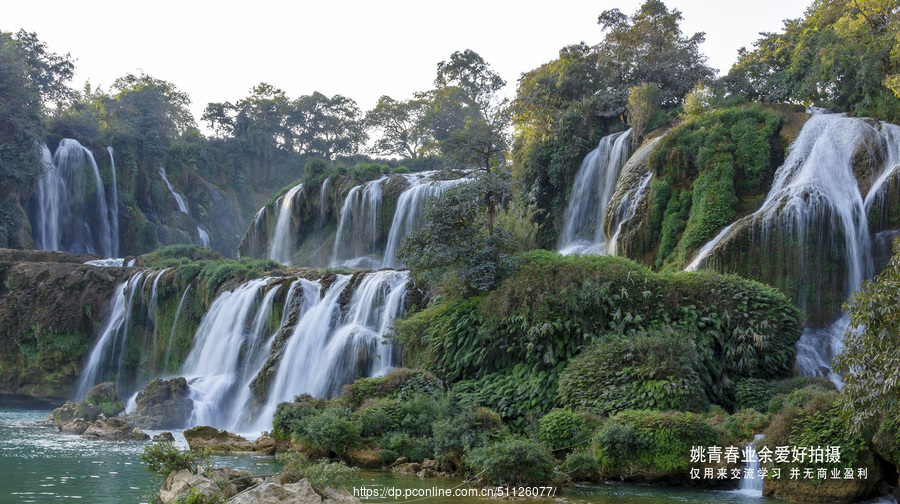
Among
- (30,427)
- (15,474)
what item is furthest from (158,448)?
(30,427)

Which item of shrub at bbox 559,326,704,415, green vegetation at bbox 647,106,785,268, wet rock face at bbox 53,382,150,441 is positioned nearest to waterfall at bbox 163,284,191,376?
wet rock face at bbox 53,382,150,441

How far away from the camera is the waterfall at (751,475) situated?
33.0 ft

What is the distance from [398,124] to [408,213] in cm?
2742

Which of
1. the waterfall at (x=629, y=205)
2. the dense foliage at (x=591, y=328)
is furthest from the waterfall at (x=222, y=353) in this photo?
the waterfall at (x=629, y=205)

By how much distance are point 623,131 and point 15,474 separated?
22166 mm

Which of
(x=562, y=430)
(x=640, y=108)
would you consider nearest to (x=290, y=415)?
(x=562, y=430)

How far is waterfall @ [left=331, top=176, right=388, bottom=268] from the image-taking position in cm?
3322

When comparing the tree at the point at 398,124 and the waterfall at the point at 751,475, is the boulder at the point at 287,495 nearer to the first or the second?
the waterfall at the point at 751,475

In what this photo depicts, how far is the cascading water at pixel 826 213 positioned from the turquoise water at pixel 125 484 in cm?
647

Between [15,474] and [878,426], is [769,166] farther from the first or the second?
[15,474]

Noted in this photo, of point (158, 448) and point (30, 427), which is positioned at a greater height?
point (158, 448)

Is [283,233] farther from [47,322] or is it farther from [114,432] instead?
[114,432]

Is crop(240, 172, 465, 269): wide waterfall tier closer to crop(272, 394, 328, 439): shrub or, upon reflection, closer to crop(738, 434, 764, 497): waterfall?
crop(272, 394, 328, 439): shrub

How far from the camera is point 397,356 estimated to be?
1823cm
